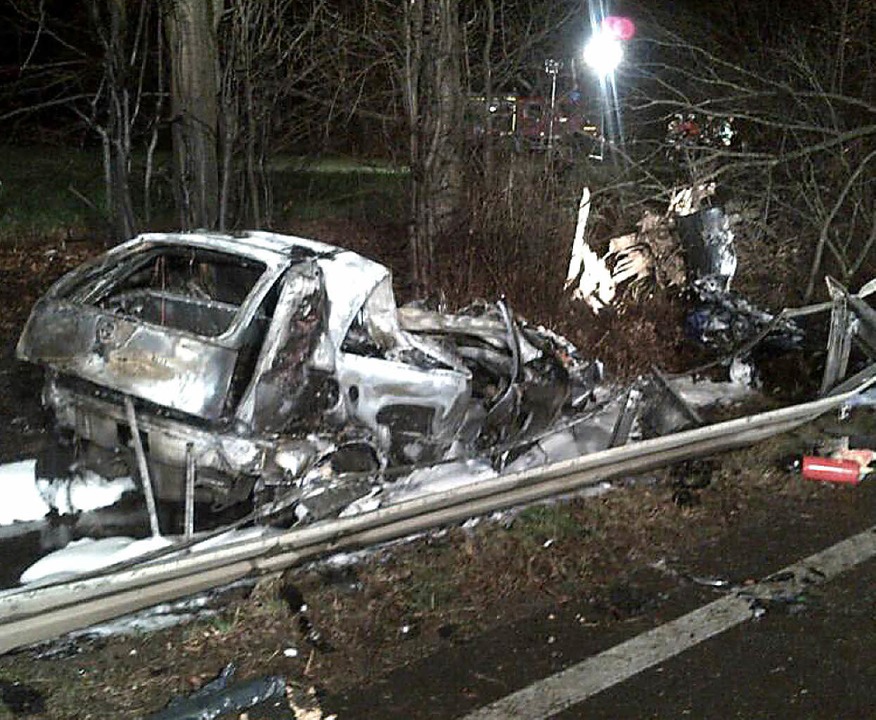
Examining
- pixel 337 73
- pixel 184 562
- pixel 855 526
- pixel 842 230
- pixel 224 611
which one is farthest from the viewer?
pixel 842 230

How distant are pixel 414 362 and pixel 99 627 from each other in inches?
87.5

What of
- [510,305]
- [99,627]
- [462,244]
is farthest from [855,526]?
[462,244]

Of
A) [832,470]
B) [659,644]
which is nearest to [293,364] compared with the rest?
[659,644]

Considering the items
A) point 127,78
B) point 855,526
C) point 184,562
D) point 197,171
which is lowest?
point 855,526

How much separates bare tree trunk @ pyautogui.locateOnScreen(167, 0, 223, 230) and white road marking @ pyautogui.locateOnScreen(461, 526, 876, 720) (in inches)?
262

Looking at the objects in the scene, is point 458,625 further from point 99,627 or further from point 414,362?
point 414,362

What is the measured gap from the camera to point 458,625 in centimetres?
390

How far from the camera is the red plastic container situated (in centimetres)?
567

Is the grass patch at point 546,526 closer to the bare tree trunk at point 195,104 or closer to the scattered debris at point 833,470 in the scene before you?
the scattered debris at point 833,470

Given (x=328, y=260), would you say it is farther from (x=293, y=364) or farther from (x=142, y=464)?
(x=142, y=464)

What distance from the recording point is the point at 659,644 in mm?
3766

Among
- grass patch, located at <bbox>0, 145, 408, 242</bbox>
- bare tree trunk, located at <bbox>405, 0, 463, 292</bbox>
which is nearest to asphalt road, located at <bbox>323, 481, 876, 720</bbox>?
bare tree trunk, located at <bbox>405, 0, 463, 292</bbox>

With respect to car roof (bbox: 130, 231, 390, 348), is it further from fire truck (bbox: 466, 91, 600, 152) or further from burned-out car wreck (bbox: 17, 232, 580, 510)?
fire truck (bbox: 466, 91, 600, 152)

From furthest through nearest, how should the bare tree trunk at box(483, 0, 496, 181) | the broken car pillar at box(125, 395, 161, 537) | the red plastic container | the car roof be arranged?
Answer: the bare tree trunk at box(483, 0, 496, 181) → the red plastic container → the car roof → the broken car pillar at box(125, 395, 161, 537)
